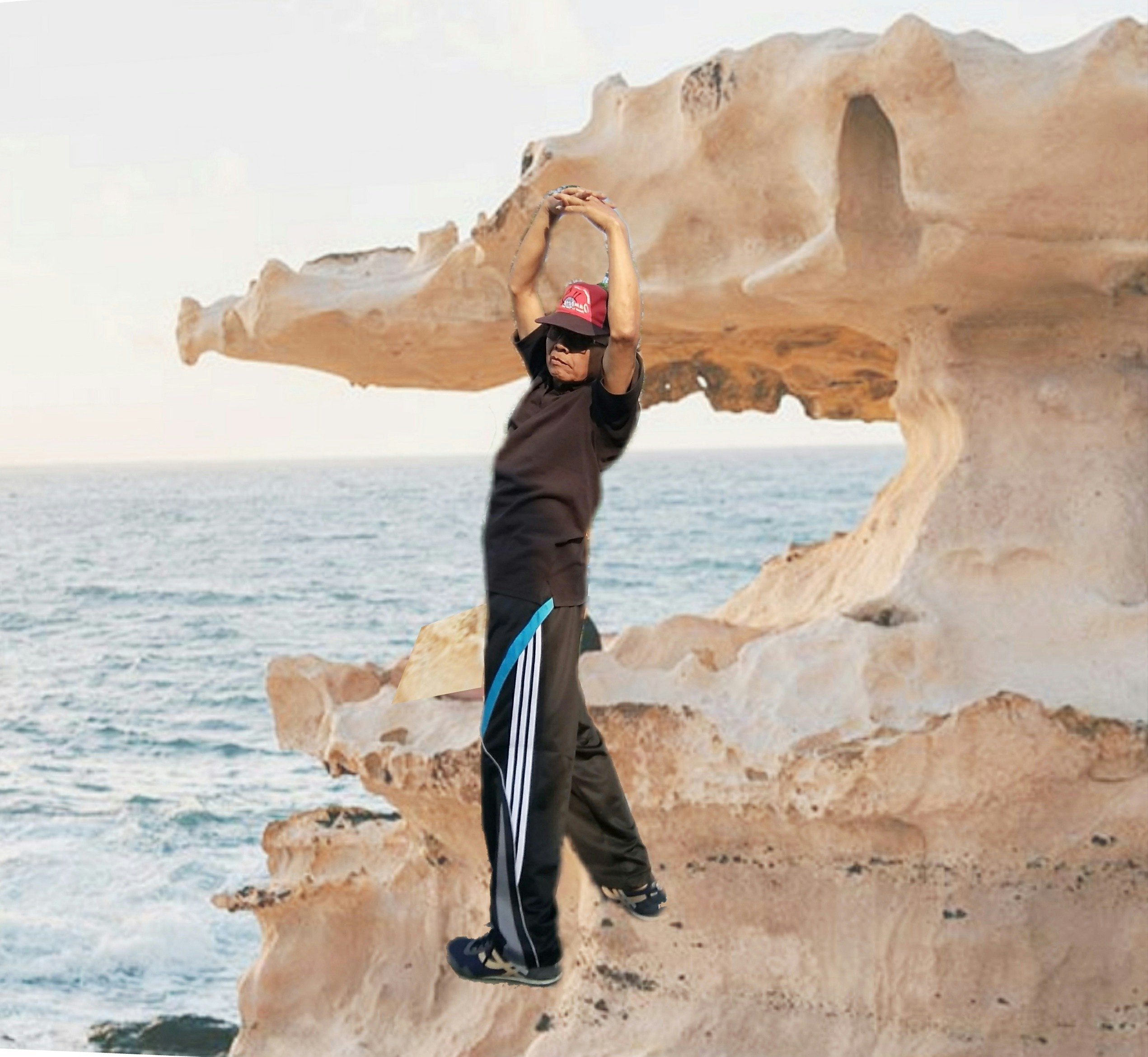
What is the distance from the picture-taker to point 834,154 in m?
5.24

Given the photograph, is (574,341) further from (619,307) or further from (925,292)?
(925,292)

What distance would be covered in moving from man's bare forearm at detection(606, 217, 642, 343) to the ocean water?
6.93 m

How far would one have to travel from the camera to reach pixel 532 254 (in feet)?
11.5

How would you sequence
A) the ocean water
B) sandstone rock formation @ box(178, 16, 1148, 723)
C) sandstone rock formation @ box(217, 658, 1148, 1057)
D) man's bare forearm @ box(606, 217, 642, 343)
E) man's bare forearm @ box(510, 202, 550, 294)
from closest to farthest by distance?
man's bare forearm @ box(606, 217, 642, 343) < man's bare forearm @ box(510, 202, 550, 294) < sandstone rock formation @ box(178, 16, 1148, 723) < sandstone rock formation @ box(217, 658, 1148, 1057) < the ocean water

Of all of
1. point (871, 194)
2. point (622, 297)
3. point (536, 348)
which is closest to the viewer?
point (622, 297)

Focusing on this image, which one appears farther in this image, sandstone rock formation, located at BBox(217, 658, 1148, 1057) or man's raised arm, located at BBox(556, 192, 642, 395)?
sandstone rock formation, located at BBox(217, 658, 1148, 1057)

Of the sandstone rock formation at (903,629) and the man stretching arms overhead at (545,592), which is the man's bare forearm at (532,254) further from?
the sandstone rock formation at (903,629)

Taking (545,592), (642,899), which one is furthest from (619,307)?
(642,899)

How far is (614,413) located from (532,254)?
39 centimetres

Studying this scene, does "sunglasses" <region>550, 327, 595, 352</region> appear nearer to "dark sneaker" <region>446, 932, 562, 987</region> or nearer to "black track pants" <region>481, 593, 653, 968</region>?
"black track pants" <region>481, 593, 653, 968</region>

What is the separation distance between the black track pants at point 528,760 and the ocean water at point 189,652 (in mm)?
6425

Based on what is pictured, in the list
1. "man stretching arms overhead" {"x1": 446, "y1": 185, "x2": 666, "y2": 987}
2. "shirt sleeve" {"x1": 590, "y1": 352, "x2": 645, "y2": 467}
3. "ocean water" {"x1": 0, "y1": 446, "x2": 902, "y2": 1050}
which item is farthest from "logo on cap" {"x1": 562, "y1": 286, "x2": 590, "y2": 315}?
"ocean water" {"x1": 0, "y1": 446, "x2": 902, "y2": 1050}

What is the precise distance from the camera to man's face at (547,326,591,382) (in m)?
3.33

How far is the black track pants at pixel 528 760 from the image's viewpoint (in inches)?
128
